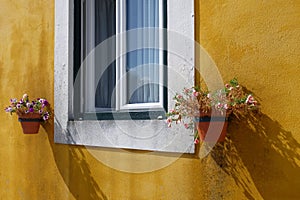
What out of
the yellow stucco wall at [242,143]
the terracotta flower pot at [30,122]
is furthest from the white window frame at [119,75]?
the terracotta flower pot at [30,122]

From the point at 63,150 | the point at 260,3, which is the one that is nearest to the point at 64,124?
the point at 63,150

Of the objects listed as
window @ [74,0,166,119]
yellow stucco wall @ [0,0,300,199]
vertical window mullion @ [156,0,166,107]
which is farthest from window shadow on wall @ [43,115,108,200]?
vertical window mullion @ [156,0,166,107]

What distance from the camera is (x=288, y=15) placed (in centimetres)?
280

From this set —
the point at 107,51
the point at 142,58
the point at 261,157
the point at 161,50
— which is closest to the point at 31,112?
the point at 107,51

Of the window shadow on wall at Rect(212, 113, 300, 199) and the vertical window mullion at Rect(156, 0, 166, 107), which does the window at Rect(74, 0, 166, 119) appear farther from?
the window shadow on wall at Rect(212, 113, 300, 199)

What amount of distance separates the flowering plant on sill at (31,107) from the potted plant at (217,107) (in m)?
2.01

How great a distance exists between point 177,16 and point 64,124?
177 cm

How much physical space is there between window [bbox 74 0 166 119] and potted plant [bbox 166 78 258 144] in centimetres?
63

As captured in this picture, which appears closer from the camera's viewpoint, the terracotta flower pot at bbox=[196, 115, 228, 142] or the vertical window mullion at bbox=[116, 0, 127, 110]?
the terracotta flower pot at bbox=[196, 115, 228, 142]

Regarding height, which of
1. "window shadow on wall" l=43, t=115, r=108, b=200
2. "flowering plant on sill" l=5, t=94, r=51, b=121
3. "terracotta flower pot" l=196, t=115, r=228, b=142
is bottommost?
"window shadow on wall" l=43, t=115, r=108, b=200

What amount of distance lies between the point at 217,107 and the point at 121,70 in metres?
1.43

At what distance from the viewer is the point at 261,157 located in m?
2.89

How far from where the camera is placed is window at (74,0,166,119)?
3758mm

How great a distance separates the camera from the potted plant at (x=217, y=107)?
2.90 meters
